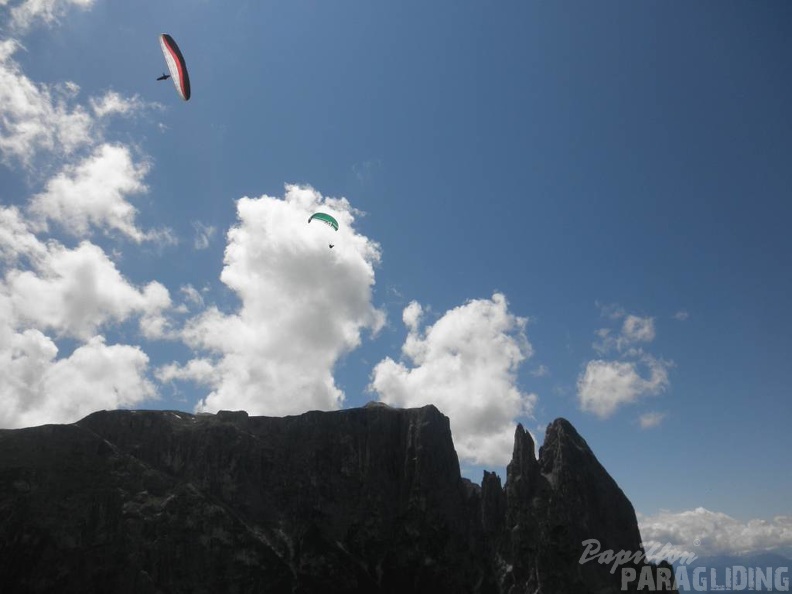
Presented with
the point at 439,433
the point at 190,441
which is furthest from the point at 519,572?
the point at 190,441

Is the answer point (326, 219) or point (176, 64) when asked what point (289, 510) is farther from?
point (176, 64)

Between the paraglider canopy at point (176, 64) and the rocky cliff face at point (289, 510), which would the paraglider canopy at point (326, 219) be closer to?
the paraglider canopy at point (176, 64)

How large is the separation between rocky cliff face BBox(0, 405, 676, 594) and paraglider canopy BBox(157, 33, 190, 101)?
134m

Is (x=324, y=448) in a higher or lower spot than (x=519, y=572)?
higher

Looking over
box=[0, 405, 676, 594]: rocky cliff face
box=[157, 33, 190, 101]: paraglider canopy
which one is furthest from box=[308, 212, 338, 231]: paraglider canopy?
box=[0, 405, 676, 594]: rocky cliff face

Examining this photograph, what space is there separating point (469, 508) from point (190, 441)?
102 m

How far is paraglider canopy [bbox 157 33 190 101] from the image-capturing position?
2630 inches

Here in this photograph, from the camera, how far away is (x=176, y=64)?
67562mm

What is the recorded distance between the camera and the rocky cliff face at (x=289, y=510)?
143000mm

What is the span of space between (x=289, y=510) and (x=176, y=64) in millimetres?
149480

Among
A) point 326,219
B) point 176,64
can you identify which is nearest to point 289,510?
point 326,219

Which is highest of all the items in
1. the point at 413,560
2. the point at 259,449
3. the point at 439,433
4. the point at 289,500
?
the point at 439,433

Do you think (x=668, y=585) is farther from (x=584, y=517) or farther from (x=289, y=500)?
(x=289, y=500)

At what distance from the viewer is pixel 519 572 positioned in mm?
154750
